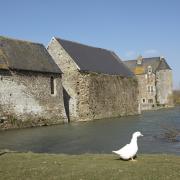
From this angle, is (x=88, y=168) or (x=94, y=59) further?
(x=94, y=59)

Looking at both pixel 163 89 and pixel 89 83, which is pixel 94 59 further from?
pixel 163 89

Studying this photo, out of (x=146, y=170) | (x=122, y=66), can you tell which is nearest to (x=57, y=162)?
(x=146, y=170)

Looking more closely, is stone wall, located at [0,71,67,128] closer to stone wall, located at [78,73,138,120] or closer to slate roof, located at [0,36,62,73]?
slate roof, located at [0,36,62,73]

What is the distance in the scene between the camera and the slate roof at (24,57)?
90.7 ft

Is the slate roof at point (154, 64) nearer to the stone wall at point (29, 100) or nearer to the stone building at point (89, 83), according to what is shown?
the stone building at point (89, 83)

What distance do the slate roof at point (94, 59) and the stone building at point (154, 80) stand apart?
944 inches

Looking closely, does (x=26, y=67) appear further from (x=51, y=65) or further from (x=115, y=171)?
(x=115, y=171)

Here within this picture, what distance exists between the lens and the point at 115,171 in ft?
28.9

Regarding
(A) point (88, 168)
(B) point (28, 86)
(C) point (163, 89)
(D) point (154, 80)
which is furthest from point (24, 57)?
(C) point (163, 89)

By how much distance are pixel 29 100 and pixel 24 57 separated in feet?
11.6

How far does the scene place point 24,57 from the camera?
96.9ft

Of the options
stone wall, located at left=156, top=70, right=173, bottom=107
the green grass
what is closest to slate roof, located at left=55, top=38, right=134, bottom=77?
the green grass

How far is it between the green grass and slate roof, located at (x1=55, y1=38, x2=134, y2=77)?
80.2 ft

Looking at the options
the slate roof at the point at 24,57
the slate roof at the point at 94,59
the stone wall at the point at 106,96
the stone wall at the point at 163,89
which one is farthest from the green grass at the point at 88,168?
the stone wall at the point at 163,89
